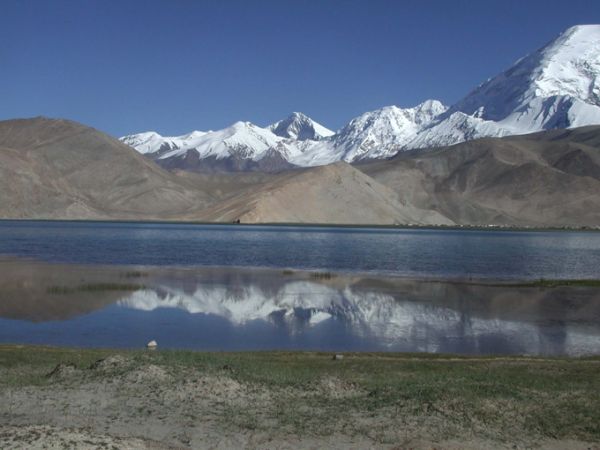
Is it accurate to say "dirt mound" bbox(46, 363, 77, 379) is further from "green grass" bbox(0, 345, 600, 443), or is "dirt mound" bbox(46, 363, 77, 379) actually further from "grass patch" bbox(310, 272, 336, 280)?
"grass patch" bbox(310, 272, 336, 280)

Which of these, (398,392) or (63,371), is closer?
(398,392)

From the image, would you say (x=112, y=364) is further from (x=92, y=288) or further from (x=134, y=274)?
(x=134, y=274)

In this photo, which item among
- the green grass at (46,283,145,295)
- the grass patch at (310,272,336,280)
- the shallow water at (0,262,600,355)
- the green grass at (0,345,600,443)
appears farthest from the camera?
the grass patch at (310,272,336,280)

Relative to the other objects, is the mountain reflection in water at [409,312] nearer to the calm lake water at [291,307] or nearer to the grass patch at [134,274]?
the calm lake water at [291,307]

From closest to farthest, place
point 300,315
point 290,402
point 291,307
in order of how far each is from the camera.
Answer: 1. point 290,402
2. point 300,315
3. point 291,307

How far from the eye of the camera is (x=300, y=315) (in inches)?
1407

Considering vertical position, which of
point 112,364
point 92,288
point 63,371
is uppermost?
point 112,364

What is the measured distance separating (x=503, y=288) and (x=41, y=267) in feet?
108

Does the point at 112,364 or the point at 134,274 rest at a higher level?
the point at 112,364

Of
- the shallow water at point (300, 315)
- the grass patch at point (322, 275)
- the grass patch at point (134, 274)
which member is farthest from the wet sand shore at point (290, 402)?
the grass patch at point (322, 275)

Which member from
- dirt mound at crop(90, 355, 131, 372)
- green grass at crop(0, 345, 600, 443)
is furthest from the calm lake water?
dirt mound at crop(90, 355, 131, 372)

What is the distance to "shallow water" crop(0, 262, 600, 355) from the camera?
2836cm

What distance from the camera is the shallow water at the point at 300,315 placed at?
93.0ft

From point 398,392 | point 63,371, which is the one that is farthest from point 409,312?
point 63,371
